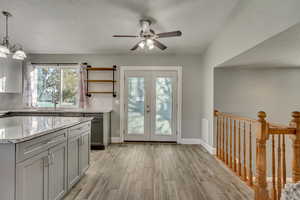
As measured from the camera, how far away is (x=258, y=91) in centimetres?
424

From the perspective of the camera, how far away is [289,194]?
1.25m

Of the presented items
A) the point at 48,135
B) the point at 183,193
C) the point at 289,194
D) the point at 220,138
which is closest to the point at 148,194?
the point at 183,193

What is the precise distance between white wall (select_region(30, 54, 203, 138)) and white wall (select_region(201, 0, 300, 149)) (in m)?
0.42

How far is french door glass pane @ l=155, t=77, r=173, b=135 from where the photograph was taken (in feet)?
17.3

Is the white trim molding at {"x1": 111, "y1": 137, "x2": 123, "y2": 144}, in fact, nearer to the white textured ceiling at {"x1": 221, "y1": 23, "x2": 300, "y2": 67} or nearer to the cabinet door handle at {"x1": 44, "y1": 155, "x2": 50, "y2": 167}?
the cabinet door handle at {"x1": 44, "y1": 155, "x2": 50, "y2": 167}

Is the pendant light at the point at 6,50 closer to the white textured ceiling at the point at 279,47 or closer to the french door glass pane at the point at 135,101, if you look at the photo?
the french door glass pane at the point at 135,101

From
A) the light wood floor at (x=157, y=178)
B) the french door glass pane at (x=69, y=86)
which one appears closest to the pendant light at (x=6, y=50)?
the french door glass pane at (x=69, y=86)

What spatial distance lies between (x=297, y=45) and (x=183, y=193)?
8.54ft

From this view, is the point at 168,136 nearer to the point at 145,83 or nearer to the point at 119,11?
the point at 145,83

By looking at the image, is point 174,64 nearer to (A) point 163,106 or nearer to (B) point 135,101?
(A) point 163,106

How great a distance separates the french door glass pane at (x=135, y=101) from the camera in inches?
209

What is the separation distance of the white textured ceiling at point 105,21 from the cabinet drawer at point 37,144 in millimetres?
2455

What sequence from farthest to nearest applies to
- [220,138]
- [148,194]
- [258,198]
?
[220,138] → [148,194] → [258,198]

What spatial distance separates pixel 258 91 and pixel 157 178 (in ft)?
10.4
